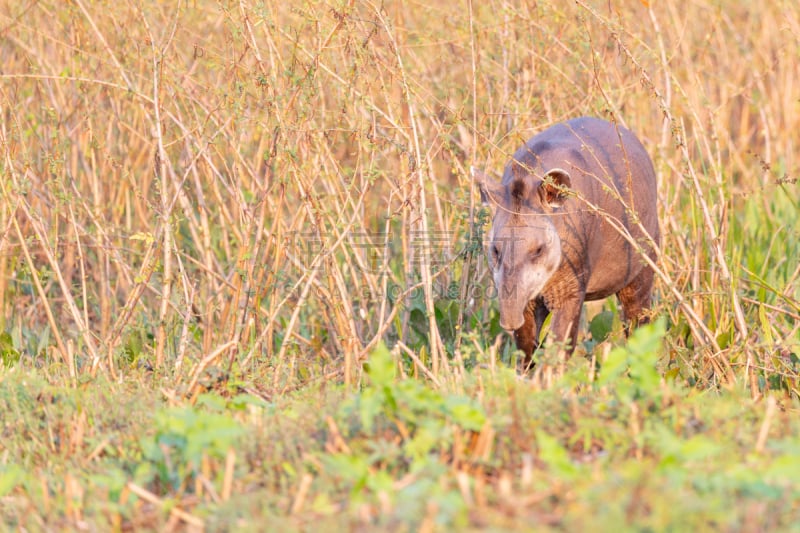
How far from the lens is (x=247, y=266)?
5188mm

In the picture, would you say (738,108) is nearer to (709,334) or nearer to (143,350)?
(709,334)

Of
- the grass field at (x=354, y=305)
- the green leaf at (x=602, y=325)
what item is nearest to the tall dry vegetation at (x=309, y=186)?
the grass field at (x=354, y=305)

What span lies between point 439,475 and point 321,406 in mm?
1106

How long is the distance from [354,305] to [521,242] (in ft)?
5.10

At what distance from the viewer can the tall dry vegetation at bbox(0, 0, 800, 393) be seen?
5.07 metres

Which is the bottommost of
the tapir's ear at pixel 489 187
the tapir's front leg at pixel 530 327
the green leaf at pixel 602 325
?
the green leaf at pixel 602 325

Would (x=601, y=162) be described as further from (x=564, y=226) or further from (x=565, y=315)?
(x=565, y=315)

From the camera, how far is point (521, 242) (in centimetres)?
530

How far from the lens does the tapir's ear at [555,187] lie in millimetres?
4867

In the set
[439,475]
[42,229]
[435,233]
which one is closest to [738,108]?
[435,233]

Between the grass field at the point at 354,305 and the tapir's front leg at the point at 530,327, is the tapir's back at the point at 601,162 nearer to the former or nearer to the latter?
the grass field at the point at 354,305

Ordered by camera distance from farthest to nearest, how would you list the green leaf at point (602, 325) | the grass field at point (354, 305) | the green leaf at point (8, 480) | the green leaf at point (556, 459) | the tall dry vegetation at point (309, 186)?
the green leaf at point (602, 325) → the tall dry vegetation at point (309, 186) → the green leaf at point (8, 480) → the grass field at point (354, 305) → the green leaf at point (556, 459)

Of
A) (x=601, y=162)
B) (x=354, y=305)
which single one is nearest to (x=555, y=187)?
(x=601, y=162)

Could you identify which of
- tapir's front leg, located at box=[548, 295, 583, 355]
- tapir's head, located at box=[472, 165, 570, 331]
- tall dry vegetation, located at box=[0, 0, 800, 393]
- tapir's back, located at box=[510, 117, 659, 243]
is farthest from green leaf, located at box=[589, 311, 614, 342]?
tapir's head, located at box=[472, 165, 570, 331]
